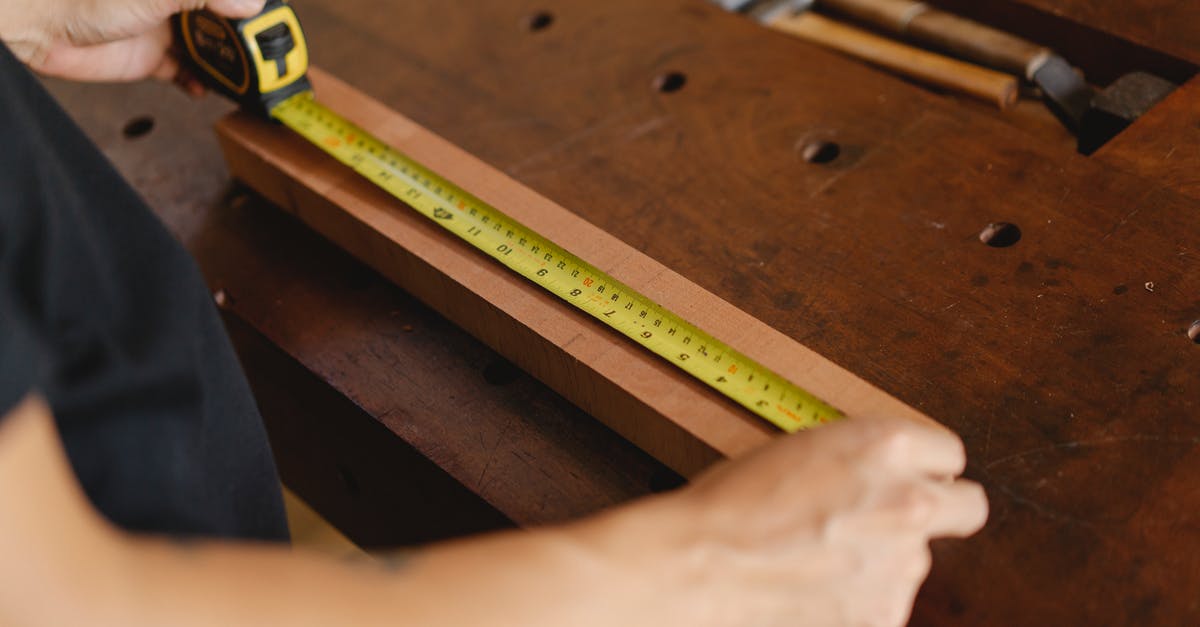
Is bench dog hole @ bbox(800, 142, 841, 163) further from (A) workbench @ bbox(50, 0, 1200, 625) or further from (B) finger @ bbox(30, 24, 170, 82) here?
(B) finger @ bbox(30, 24, 170, 82)

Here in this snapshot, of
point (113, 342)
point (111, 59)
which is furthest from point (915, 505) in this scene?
point (111, 59)

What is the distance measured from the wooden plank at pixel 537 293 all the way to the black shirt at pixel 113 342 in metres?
0.30

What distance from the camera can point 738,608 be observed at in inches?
33.1

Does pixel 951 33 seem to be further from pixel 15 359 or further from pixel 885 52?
pixel 15 359

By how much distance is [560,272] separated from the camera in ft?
3.99

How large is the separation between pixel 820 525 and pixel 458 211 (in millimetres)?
629

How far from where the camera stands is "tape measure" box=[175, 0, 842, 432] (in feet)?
3.55

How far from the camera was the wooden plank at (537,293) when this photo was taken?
1.08 metres

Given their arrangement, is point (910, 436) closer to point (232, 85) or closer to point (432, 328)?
point (432, 328)

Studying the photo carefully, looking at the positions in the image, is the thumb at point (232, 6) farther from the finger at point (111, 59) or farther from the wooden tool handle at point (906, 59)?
the wooden tool handle at point (906, 59)

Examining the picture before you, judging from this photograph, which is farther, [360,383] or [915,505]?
[360,383]

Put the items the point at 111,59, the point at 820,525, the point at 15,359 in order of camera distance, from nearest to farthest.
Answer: the point at 15,359, the point at 820,525, the point at 111,59

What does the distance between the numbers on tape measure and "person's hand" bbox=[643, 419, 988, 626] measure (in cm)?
14

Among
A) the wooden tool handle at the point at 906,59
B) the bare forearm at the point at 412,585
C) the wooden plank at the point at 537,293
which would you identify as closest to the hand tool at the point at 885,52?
the wooden tool handle at the point at 906,59
